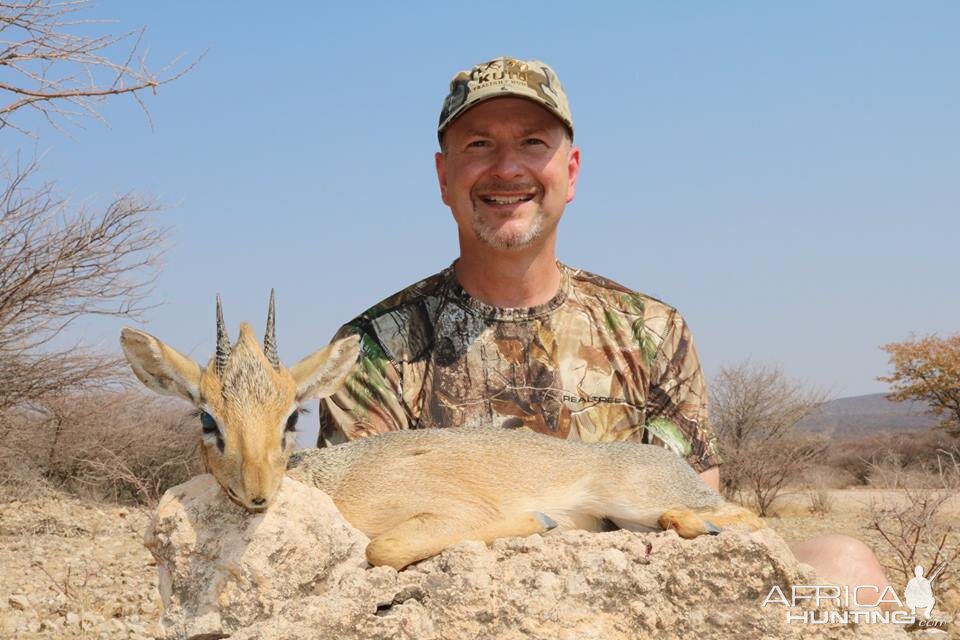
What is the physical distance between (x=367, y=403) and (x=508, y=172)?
1783 mm

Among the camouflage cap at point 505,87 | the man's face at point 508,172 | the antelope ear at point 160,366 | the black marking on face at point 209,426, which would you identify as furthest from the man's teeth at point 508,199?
the black marking on face at point 209,426

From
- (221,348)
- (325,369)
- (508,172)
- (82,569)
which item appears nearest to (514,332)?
(508,172)

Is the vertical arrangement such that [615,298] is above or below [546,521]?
above

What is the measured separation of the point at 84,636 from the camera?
8.72 meters

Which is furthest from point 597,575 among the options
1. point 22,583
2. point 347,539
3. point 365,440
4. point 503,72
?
point 22,583

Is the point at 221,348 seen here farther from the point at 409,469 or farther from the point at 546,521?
the point at 546,521

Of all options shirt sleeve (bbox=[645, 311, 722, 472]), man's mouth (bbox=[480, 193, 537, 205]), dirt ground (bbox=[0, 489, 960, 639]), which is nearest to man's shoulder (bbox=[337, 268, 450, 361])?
man's mouth (bbox=[480, 193, 537, 205])

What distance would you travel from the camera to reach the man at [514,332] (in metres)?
6.33

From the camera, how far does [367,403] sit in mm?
6312

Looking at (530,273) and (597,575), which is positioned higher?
(530,273)

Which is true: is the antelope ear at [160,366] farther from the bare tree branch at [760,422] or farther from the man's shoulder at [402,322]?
the bare tree branch at [760,422]

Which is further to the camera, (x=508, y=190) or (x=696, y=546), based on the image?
(x=508, y=190)

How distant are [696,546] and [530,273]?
10.7 ft

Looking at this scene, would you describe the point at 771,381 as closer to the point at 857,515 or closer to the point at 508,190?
the point at 857,515
